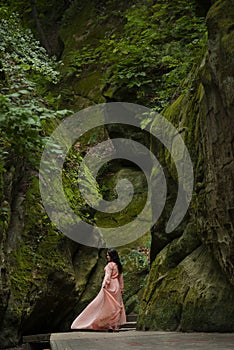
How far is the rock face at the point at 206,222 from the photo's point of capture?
6933 mm

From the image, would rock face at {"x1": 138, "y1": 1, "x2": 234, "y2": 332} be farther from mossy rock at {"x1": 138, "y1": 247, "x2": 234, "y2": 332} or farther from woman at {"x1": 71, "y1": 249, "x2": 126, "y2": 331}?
woman at {"x1": 71, "y1": 249, "x2": 126, "y2": 331}

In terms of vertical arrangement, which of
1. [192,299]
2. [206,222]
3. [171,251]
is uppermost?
[206,222]

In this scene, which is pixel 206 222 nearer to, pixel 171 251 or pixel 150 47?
pixel 171 251

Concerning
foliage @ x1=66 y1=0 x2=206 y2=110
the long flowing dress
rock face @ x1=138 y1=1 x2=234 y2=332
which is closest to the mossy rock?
rock face @ x1=138 y1=1 x2=234 y2=332

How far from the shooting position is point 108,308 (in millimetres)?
11078

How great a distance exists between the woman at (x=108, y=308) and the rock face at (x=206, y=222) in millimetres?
1644

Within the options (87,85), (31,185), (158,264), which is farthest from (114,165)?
(158,264)

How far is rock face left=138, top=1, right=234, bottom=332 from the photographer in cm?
693

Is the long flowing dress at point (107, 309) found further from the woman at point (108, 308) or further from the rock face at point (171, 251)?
the rock face at point (171, 251)

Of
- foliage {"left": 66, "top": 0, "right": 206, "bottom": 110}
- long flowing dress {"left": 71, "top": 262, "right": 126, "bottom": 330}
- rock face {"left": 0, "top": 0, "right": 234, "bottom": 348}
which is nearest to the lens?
rock face {"left": 0, "top": 0, "right": 234, "bottom": 348}

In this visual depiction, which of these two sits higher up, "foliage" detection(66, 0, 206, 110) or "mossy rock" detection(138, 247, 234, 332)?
"foliage" detection(66, 0, 206, 110)

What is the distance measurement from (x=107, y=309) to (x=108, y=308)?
0.03m

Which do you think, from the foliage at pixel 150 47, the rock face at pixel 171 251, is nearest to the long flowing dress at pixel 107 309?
the rock face at pixel 171 251

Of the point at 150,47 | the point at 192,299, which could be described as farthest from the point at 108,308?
the point at 150,47
